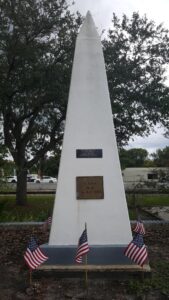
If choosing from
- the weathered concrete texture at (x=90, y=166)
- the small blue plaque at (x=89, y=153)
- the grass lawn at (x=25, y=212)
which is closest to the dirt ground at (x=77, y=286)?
the weathered concrete texture at (x=90, y=166)

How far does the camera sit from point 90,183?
7590 mm

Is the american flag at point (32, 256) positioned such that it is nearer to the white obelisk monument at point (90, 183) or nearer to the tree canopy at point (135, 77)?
the white obelisk monument at point (90, 183)

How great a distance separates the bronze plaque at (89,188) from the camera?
7566mm

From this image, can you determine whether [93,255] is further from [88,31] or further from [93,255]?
[88,31]

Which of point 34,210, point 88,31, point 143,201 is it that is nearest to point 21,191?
point 34,210

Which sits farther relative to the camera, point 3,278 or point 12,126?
point 12,126

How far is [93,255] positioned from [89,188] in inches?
48.5

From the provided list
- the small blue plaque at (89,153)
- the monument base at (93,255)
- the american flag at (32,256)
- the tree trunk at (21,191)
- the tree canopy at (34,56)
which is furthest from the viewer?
the tree trunk at (21,191)

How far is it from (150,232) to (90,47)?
206 inches

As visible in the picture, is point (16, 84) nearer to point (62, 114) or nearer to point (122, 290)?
point (62, 114)

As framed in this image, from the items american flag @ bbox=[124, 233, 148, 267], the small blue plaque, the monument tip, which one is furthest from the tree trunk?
american flag @ bbox=[124, 233, 148, 267]

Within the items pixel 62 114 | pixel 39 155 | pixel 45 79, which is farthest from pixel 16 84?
pixel 39 155

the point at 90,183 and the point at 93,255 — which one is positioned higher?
the point at 90,183

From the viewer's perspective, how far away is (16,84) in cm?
1969
